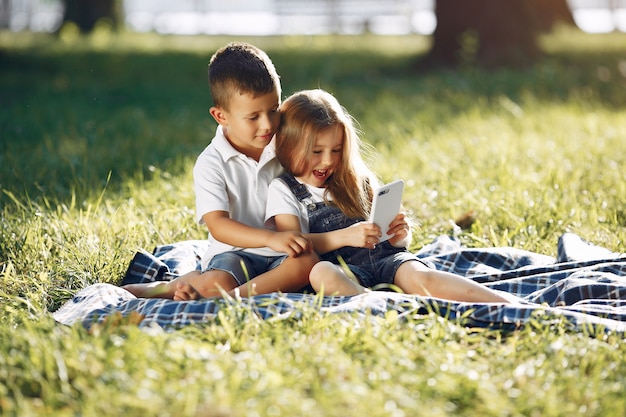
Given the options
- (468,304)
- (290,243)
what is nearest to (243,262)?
(290,243)

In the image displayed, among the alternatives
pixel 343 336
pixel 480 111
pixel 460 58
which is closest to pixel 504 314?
pixel 343 336

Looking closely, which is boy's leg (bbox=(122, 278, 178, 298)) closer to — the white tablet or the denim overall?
the denim overall

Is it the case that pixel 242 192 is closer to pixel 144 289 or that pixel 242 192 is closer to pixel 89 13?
pixel 144 289

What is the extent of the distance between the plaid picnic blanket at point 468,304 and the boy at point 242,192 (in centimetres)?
21

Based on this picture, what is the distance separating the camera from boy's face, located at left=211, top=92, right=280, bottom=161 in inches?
143

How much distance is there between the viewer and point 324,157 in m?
3.68

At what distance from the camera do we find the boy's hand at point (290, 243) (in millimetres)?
3506

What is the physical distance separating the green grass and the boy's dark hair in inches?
35.0

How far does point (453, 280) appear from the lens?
11.4ft

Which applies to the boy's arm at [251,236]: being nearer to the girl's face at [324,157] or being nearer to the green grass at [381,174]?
the girl's face at [324,157]

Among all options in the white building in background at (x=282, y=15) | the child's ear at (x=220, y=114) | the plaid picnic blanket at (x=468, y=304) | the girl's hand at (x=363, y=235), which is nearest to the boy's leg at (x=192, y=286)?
the plaid picnic blanket at (x=468, y=304)

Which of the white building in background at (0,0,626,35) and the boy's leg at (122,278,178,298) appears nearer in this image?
the boy's leg at (122,278,178,298)

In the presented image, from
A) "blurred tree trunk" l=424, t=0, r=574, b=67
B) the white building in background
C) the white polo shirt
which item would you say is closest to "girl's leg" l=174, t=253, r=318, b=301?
the white polo shirt

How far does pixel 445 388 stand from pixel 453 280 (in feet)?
3.26
